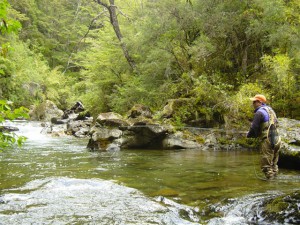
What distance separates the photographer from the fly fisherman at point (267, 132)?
6.67 m

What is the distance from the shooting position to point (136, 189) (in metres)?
6.31

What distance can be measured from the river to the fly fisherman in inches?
12.5

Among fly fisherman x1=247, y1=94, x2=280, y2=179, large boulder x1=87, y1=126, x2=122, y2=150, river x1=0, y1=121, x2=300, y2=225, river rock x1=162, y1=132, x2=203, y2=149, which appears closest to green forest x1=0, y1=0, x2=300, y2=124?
river rock x1=162, y1=132, x2=203, y2=149

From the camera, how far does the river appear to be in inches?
183

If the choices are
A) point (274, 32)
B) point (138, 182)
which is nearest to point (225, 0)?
point (274, 32)

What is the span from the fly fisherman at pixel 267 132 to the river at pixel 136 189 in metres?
0.32

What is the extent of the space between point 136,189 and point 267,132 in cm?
298

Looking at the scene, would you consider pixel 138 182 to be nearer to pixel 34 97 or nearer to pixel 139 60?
pixel 139 60

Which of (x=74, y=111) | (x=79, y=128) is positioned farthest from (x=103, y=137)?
(x=74, y=111)

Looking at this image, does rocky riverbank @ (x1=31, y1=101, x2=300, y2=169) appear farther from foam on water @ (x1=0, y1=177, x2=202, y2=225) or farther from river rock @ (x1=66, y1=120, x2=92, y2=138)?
foam on water @ (x1=0, y1=177, x2=202, y2=225)

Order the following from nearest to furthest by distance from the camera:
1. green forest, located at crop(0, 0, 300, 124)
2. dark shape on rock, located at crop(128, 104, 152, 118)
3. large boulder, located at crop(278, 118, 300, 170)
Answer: large boulder, located at crop(278, 118, 300, 170) → green forest, located at crop(0, 0, 300, 124) → dark shape on rock, located at crop(128, 104, 152, 118)

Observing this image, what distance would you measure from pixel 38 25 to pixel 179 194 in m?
44.7

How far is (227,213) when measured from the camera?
4.70 metres

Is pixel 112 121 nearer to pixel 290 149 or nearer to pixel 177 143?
pixel 177 143
